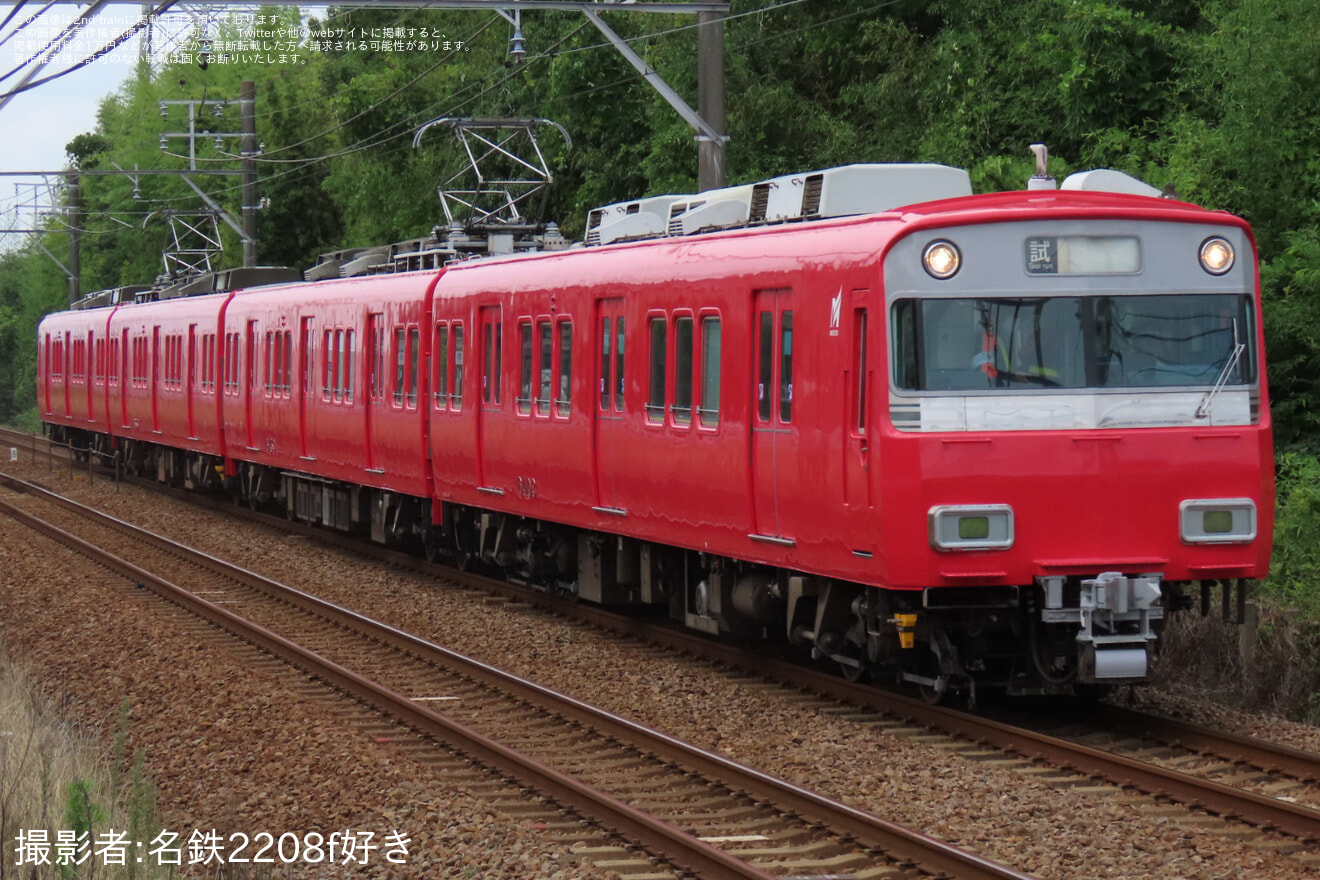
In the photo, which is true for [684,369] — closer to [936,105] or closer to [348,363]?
[348,363]

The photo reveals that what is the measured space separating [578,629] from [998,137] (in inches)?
400

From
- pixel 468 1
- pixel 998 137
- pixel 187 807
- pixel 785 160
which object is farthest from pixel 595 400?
pixel 785 160

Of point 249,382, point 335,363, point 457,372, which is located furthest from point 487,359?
point 249,382

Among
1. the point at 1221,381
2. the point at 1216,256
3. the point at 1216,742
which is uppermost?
the point at 1216,256

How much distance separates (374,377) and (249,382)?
5.89 metres

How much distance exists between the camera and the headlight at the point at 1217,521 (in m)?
10.3

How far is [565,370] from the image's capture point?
15148 millimetres

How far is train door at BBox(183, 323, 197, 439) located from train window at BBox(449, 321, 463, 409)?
39.2 feet

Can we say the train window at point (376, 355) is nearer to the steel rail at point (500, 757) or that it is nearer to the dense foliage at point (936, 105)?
the steel rail at point (500, 757)

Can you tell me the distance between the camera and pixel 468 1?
1694 centimetres

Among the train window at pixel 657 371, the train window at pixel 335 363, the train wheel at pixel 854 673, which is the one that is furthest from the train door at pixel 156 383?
the train wheel at pixel 854 673

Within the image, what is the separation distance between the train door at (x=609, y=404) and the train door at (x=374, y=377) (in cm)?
612

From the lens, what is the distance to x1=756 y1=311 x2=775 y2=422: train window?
1167cm

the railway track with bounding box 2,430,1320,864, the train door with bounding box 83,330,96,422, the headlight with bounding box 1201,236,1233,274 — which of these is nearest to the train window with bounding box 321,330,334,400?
the railway track with bounding box 2,430,1320,864
